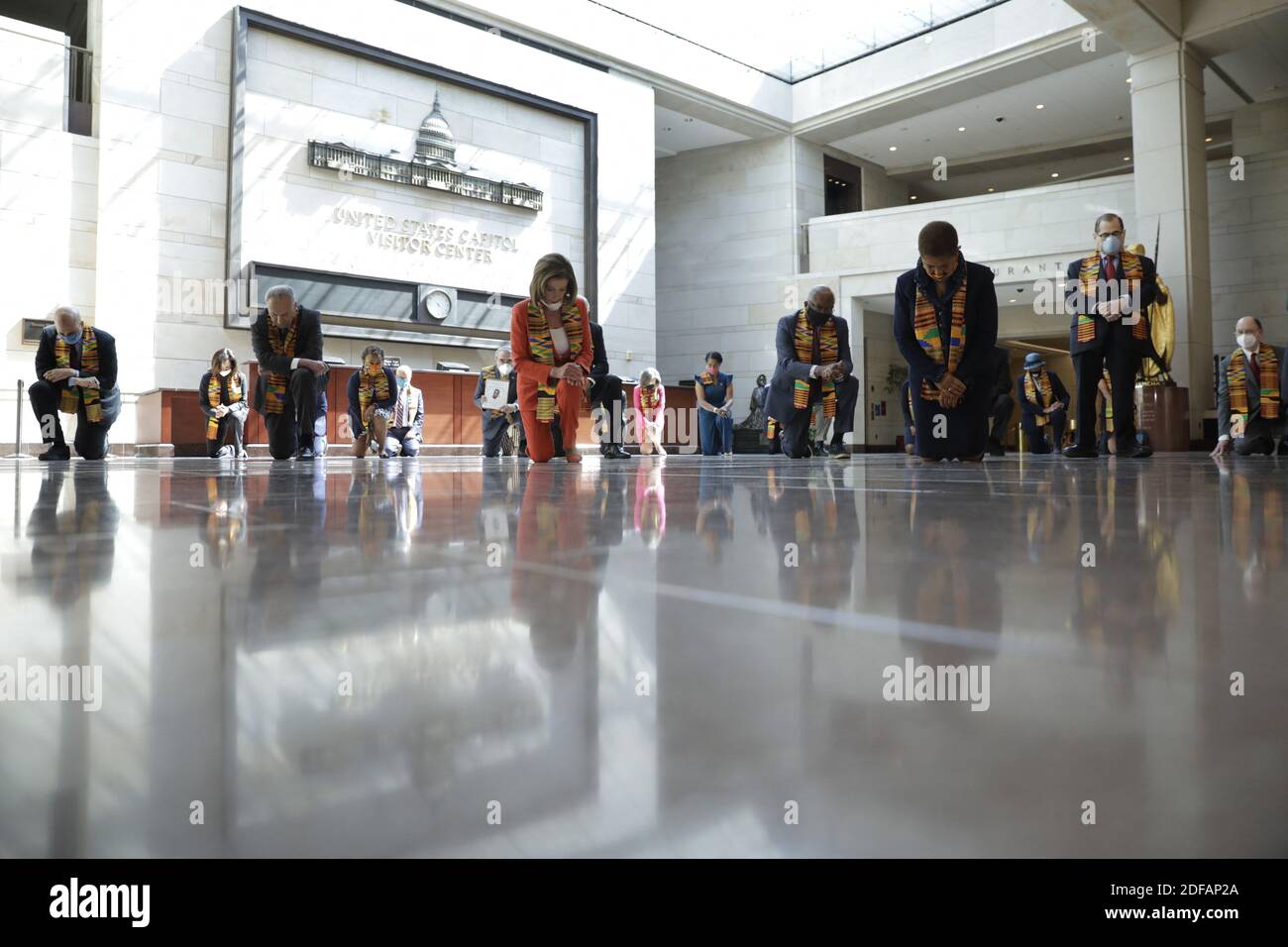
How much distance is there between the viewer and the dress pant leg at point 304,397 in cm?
696

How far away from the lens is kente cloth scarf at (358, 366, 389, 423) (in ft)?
32.8

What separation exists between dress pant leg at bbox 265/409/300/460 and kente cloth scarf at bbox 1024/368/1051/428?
7904 mm

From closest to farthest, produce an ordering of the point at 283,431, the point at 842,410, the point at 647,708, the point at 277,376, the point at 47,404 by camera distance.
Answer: the point at 647,708
the point at 277,376
the point at 283,431
the point at 47,404
the point at 842,410

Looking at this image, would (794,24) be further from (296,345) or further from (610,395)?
(296,345)

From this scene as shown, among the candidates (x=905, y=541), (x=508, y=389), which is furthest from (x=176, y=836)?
(x=508, y=389)

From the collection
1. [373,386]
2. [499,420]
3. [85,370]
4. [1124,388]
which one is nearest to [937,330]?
[1124,388]

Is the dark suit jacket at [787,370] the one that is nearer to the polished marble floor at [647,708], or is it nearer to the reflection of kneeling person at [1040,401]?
the reflection of kneeling person at [1040,401]

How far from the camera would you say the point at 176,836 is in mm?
308

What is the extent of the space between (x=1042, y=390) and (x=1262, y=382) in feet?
8.35

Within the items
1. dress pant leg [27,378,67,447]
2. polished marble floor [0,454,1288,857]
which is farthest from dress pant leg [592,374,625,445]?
polished marble floor [0,454,1288,857]

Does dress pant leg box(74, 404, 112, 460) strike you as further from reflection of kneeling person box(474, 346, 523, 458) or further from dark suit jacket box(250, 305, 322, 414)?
reflection of kneeling person box(474, 346, 523, 458)

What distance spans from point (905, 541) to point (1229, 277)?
17399 mm

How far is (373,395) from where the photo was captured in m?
10.1
